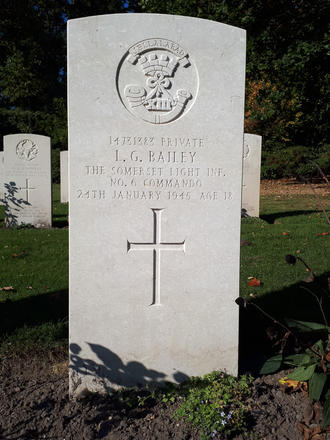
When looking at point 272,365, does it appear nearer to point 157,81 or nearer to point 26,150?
point 157,81

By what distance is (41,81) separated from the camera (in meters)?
23.7

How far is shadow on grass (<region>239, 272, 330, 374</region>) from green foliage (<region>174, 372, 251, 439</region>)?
0.27 metres

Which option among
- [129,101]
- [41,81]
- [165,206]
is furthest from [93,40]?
[41,81]

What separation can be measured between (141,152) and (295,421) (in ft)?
6.65

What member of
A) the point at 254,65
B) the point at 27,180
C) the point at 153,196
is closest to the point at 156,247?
the point at 153,196

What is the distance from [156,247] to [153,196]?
0.37 m

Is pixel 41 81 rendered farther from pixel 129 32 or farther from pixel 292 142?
pixel 129 32

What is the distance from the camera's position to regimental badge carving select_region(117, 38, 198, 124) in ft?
8.11

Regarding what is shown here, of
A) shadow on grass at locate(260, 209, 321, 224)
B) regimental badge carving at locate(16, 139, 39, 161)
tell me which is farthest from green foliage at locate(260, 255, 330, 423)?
regimental badge carving at locate(16, 139, 39, 161)

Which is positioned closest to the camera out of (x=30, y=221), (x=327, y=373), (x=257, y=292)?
(x=327, y=373)

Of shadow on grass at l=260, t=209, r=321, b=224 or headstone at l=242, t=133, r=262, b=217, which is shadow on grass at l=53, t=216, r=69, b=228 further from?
shadow on grass at l=260, t=209, r=321, b=224

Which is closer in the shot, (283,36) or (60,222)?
(60,222)

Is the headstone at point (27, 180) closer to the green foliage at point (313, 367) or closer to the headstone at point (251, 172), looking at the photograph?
the headstone at point (251, 172)

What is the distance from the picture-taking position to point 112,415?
2432 mm
